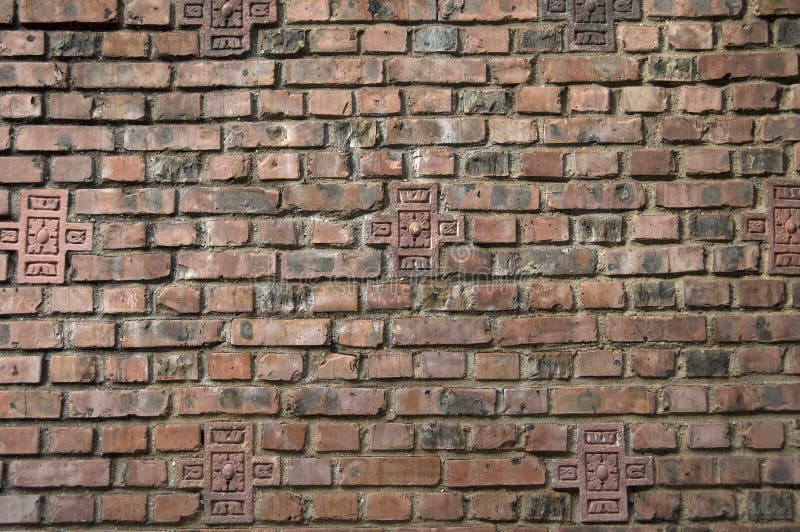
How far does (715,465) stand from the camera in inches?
83.1

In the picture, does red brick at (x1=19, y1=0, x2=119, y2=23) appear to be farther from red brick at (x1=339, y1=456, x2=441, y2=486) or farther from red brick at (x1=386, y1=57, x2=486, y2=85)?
red brick at (x1=339, y1=456, x2=441, y2=486)

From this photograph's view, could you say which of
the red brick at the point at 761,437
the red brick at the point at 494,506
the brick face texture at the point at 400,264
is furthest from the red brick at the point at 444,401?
the red brick at the point at 761,437

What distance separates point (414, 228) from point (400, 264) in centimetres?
12

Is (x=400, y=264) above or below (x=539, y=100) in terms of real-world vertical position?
below

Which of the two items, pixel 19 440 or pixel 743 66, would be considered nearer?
pixel 19 440

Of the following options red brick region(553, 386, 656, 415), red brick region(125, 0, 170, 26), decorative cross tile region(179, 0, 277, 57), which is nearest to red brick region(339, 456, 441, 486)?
red brick region(553, 386, 656, 415)

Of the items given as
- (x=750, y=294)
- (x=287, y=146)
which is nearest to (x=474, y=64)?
(x=287, y=146)

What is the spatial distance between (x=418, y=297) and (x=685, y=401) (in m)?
0.85

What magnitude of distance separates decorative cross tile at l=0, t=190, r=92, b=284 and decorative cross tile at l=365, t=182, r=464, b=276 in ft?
2.90

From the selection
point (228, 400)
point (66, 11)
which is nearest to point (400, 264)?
point (228, 400)

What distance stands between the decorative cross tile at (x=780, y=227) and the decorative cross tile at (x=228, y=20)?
160 centimetres

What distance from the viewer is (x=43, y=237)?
7.02ft

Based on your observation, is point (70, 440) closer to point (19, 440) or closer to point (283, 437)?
point (19, 440)

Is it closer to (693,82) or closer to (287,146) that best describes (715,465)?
(693,82)
